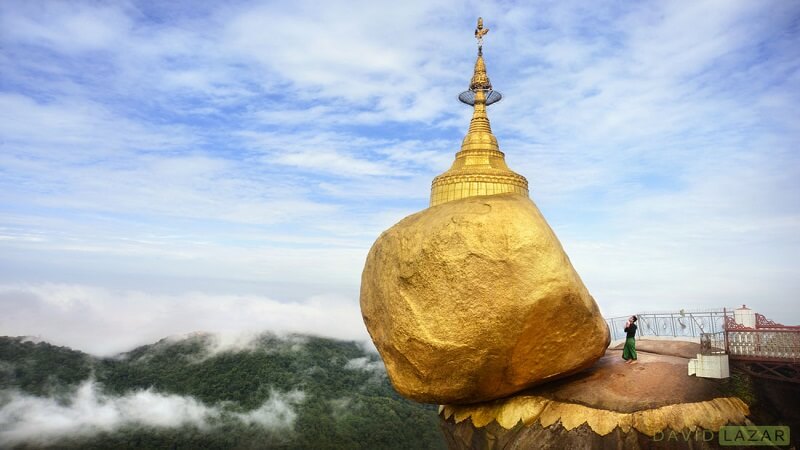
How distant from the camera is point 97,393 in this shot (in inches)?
2677

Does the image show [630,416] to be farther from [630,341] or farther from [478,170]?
[478,170]

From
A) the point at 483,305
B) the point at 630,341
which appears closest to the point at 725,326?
the point at 630,341

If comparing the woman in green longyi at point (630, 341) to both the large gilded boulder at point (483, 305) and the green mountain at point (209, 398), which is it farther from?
the green mountain at point (209, 398)

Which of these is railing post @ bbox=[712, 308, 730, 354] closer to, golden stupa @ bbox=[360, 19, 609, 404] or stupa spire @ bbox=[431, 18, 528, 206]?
golden stupa @ bbox=[360, 19, 609, 404]

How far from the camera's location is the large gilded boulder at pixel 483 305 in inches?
501

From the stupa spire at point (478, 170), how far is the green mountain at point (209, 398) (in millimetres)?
39540

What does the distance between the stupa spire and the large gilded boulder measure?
5560mm

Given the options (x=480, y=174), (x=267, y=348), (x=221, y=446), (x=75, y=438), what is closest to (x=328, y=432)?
(x=221, y=446)

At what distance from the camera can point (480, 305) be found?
41.7 feet

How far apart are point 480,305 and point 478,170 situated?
27.0 ft

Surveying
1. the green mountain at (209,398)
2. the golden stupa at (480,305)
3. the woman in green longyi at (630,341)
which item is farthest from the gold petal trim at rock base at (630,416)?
the green mountain at (209,398)

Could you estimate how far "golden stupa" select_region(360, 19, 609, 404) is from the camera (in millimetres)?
12727

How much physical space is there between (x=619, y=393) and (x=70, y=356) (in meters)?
77.0

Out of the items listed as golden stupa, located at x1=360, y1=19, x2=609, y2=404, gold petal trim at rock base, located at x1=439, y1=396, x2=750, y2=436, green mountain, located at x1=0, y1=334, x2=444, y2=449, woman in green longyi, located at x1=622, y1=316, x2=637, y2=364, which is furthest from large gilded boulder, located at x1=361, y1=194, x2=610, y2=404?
green mountain, located at x1=0, y1=334, x2=444, y2=449
